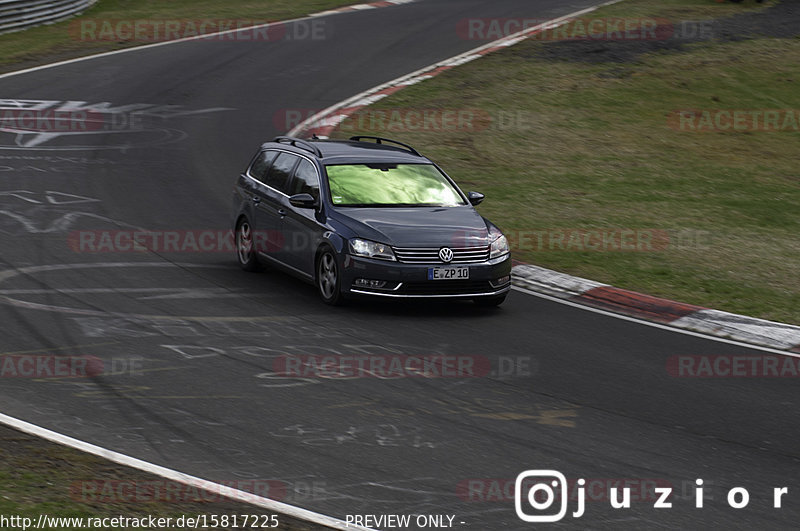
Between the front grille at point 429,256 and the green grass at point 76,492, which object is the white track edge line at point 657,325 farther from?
the green grass at point 76,492

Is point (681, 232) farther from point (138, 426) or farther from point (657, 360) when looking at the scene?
point (138, 426)

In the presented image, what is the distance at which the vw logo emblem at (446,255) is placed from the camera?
12.0 m

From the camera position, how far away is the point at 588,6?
127ft

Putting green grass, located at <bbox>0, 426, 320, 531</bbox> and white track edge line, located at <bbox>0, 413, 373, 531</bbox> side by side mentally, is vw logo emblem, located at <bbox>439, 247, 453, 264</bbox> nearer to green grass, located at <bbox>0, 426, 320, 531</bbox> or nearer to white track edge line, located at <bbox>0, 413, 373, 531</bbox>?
white track edge line, located at <bbox>0, 413, 373, 531</bbox>

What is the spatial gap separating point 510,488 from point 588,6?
33.6 metres

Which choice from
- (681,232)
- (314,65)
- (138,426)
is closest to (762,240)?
(681,232)

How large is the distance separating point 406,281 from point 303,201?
1.73 metres

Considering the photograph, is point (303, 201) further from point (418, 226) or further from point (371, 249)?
point (418, 226)

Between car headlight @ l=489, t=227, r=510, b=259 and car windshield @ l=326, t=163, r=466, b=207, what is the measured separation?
2.90 feet

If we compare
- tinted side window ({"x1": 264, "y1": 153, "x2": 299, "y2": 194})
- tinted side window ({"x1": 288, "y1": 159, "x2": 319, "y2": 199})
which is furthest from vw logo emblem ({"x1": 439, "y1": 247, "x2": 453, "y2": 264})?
tinted side window ({"x1": 264, "y1": 153, "x2": 299, "y2": 194})

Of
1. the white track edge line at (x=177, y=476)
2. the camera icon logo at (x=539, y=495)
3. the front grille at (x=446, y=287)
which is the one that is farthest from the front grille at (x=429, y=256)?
the white track edge line at (x=177, y=476)

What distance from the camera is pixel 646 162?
2223cm

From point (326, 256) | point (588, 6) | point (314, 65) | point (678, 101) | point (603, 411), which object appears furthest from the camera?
point (588, 6)

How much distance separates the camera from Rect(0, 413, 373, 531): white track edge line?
22.2 ft
